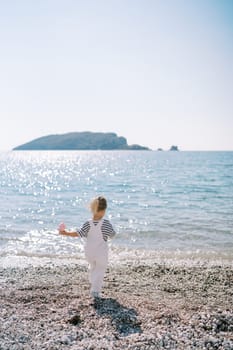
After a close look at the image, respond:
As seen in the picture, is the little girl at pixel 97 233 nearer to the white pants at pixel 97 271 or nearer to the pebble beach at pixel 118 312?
the white pants at pixel 97 271

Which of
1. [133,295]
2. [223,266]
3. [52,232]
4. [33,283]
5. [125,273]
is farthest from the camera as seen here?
[52,232]

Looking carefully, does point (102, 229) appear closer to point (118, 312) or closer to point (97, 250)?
point (97, 250)

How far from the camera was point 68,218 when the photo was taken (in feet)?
80.7

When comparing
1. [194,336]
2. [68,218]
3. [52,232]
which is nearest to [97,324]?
[194,336]

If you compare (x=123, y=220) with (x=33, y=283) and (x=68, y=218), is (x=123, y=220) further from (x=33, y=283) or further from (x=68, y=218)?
(x=33, y=283)

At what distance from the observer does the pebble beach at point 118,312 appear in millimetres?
6129

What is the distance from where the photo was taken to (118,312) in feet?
23.9

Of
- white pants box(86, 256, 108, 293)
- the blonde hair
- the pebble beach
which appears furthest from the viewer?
white pants box(86, 256, 108, 293)

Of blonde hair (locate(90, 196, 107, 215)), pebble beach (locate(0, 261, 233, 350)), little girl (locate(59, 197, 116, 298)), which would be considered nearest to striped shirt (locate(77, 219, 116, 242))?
little girl (locate(59, 197, 116, 298))

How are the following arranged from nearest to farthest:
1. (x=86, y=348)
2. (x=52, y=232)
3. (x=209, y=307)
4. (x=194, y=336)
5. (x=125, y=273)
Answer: (x=86, y=348) → (x=194, y=336) → (x=209, y=307) → (x=125, y=273) → (x=52, y=232)

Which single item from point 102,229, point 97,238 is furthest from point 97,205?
point 97,238

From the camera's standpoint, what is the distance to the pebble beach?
613 centimetres

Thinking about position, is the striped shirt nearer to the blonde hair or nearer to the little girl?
the little girl

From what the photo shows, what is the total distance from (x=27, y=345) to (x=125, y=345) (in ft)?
4.61
